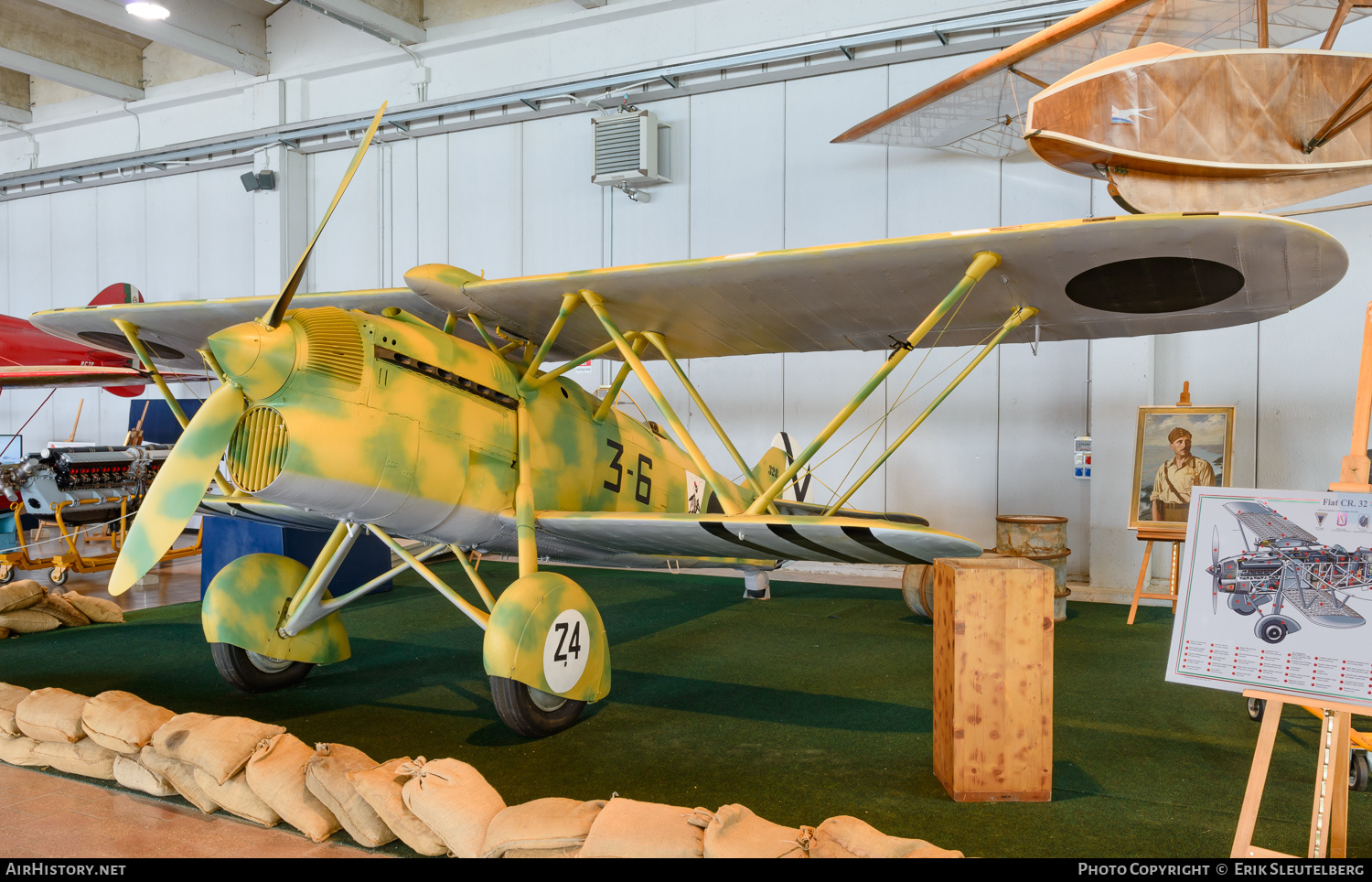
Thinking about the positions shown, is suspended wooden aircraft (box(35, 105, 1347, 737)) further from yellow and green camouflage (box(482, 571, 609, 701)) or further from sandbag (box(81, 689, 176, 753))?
sandbag (box(81, 689, 176, 753))

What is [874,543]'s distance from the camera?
3299 millimetres

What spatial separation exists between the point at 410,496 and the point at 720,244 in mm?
6718

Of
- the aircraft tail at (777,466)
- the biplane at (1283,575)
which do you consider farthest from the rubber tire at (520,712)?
the aircraft tail at (777,466)

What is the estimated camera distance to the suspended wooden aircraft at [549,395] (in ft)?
10.3

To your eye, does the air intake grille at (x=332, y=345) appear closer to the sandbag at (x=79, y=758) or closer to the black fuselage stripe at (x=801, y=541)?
the sandbag at (x=79, y=758)

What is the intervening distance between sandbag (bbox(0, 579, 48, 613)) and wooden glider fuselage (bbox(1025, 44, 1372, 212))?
7.30 meters

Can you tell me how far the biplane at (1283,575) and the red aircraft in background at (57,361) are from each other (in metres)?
9.19

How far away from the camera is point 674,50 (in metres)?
9.52

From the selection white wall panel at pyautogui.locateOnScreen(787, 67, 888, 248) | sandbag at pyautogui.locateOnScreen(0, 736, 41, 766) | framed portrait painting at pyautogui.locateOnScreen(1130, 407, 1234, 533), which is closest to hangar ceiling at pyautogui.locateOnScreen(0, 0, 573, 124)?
white wall panel at pyautogui.locateOnScreen(787, 67, 888, 248)

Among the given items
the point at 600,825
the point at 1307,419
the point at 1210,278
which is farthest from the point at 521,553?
the point at 1307,419

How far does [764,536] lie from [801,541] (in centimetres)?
15

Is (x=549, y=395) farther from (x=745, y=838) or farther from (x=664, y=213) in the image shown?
(x=664, y=213)

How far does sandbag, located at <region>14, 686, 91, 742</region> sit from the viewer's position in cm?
321

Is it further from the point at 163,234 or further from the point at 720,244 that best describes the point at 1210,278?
the point at 163,234
